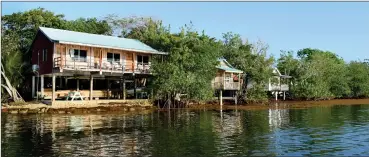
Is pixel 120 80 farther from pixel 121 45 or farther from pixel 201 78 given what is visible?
pixel 201 78

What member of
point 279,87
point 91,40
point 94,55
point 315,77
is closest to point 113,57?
point 94,55

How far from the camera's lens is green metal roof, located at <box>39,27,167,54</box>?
36.2 metres

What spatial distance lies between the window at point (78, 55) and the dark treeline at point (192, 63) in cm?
641

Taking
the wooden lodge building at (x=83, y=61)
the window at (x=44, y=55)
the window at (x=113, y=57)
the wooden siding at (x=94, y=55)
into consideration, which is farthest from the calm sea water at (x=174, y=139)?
the window at (x=113, y=57)

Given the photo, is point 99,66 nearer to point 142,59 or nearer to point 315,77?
point 142,59

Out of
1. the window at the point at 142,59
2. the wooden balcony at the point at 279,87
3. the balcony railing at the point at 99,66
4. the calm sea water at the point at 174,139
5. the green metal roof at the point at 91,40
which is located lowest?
the calm sea water at the point at 174,139

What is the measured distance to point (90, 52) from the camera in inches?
1517

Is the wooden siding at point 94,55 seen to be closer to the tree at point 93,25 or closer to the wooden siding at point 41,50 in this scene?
the wooden siding at point 41,50

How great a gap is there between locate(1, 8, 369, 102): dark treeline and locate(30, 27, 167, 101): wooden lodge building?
6.20 feet

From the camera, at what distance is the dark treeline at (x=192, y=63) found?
133 feet

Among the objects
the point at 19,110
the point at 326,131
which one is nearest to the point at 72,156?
the point at 326,131

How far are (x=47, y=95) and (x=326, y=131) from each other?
91.5 ft

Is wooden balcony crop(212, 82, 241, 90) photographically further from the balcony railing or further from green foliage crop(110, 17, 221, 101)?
the balcony railing

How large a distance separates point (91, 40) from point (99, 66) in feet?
10.1
